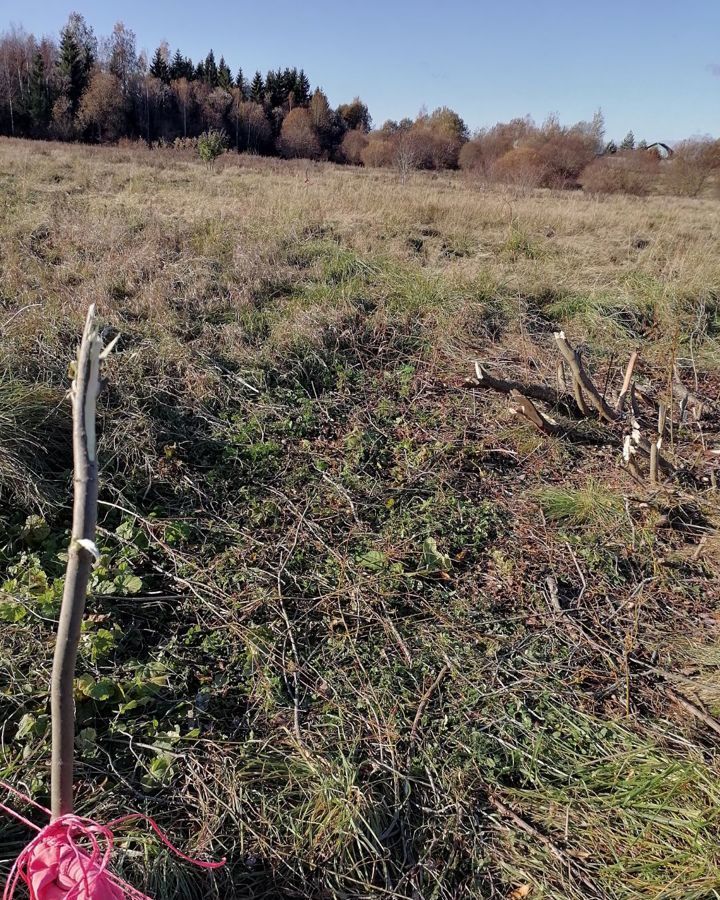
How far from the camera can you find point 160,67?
131ft

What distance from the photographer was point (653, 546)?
2859 mm

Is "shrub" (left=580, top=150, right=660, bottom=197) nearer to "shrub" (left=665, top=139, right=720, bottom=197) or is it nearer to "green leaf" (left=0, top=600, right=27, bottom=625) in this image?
"shrub" (left=665, top=139, right=720, bottom=197)

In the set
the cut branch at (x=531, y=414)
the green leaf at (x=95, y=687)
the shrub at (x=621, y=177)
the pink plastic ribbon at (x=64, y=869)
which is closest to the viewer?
the pink plastic ribbon at (x=64, y=869)

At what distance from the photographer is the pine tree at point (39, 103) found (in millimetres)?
28359

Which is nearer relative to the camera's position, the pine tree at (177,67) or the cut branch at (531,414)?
the cut branch at (531,414)

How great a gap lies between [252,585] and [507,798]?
4.42 feet

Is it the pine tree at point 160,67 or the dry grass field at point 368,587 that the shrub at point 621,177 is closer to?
the dry grass field at point 368,587

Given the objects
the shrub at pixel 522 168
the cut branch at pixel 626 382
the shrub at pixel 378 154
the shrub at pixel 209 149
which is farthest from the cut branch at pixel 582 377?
the shrub at pixel 378 154

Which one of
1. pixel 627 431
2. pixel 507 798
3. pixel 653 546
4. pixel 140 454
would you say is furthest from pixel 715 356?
pixel 140 454

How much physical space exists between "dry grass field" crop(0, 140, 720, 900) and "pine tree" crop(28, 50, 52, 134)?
3062cm

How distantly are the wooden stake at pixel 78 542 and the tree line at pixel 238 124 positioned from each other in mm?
22454

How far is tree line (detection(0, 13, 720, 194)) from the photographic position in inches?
924

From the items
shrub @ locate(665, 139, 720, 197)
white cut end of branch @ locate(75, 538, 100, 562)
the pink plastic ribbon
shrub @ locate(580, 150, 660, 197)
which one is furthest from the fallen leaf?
shrub @ locate(665, 139, 720, 197)

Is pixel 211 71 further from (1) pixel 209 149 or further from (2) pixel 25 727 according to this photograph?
(2) pixel 25 727
